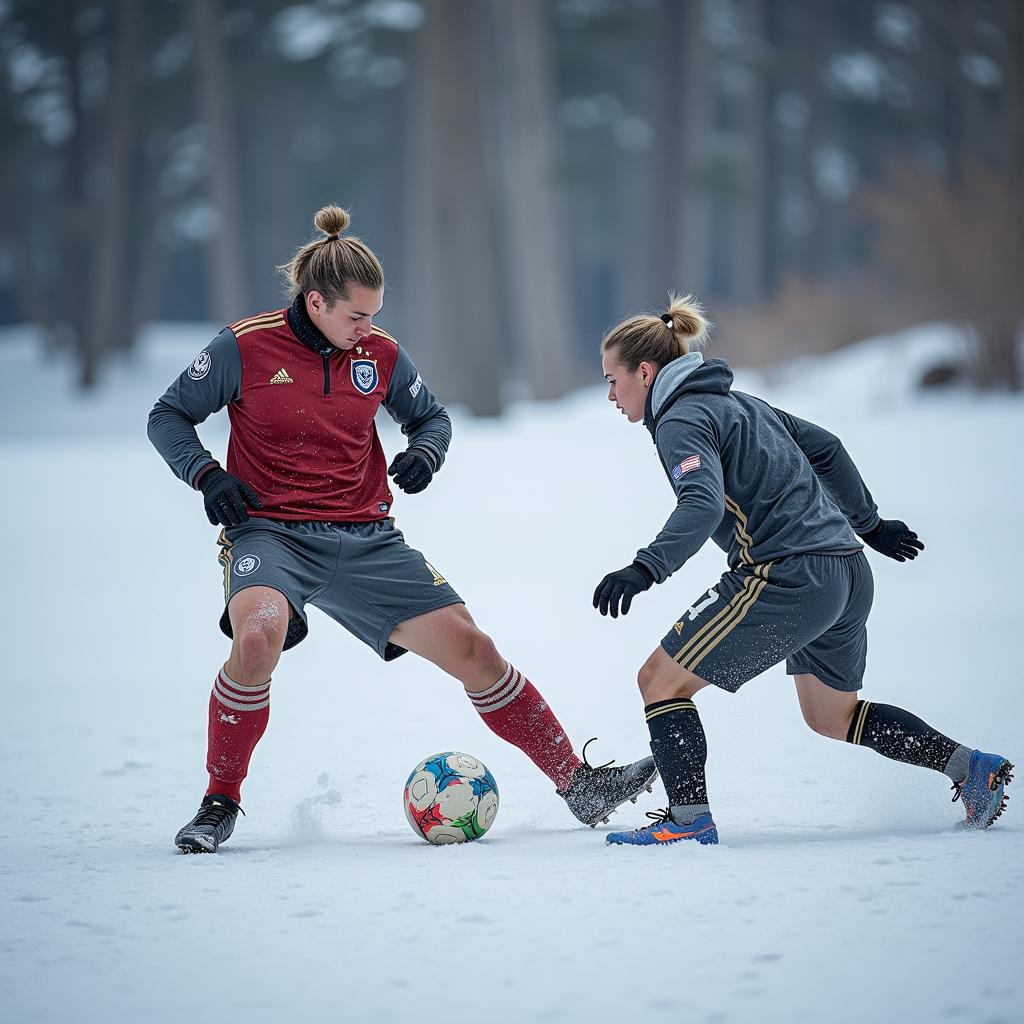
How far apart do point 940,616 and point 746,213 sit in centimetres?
2603

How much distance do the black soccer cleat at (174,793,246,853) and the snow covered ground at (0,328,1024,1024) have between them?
0.06 meters

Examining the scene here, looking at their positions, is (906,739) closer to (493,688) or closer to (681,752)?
(681,752)

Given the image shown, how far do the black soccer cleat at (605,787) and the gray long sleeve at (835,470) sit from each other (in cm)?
97

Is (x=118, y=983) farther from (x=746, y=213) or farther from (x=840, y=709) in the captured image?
(x=746, y=213)

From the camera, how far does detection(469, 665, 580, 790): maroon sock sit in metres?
4.36

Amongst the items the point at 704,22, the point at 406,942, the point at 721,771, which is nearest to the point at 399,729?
the point at 721,771

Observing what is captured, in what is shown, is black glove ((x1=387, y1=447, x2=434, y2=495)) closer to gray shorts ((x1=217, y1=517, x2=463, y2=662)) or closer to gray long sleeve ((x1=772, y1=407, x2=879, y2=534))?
gray shorts ((x1=217, y1=517, x2=463, y2=662))

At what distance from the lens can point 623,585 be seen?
3.62 m

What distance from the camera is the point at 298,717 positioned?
6.48m

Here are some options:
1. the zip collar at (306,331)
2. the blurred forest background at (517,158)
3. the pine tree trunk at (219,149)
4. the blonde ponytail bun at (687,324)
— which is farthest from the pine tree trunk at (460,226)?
the blonde ponytail bun at (687,324)

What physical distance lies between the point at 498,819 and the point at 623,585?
4.24ft

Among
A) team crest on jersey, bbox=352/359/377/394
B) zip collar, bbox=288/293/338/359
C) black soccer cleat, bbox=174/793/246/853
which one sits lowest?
black soccer cleat, bbox=174/793/246/853

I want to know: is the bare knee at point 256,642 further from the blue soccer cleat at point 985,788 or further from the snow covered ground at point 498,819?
the blue soccer cleat at point 985,788

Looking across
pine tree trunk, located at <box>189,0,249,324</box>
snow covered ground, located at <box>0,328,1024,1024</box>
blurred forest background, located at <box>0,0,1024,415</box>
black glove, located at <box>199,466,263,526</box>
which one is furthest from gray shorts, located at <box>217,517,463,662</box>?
pine tree trunk, located at <box>189,0,249,324</box>
